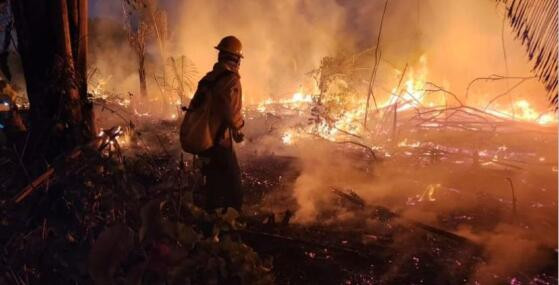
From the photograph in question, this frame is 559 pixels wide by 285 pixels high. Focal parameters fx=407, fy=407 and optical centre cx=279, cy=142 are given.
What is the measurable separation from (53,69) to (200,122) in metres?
1.54

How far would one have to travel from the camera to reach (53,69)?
3367 millimetres

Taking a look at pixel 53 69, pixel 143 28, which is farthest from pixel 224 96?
pixel 143 28

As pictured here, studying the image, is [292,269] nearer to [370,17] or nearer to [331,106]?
[331,106]

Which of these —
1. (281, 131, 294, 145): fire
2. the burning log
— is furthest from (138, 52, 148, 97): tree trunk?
the burning log

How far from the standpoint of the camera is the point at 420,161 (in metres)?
7.80

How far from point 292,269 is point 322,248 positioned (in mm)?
522

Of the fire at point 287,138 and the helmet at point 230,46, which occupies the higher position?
the helmet at point 230,46

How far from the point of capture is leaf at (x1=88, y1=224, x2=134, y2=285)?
186 centimetres

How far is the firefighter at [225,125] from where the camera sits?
4469mm

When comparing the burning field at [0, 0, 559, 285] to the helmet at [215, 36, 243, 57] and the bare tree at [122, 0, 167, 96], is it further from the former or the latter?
the helmet at [215, 36, 243, 57]

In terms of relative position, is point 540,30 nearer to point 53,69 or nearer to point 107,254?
point 107,254

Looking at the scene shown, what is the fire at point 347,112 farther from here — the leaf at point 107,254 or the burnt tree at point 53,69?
the leaf at point 107,254

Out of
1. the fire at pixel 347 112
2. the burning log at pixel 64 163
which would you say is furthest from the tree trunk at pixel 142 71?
the burning log at pixel 64 163

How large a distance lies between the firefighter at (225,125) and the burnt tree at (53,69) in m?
1.30
